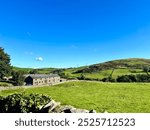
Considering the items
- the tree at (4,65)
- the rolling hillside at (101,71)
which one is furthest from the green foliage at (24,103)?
the rolling hillside at (101,71)

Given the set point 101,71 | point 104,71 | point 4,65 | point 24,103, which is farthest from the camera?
point 104,71

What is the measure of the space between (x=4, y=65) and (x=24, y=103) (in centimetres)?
5355

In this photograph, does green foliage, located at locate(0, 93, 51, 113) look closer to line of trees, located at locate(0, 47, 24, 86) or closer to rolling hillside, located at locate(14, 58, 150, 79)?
line of trees, located at locate(0, 47, 24, 86)

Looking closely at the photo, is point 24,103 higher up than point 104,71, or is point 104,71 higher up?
point 104,71

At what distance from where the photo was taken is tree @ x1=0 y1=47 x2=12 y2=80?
67694 mm

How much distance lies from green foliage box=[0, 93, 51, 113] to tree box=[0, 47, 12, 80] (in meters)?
50.3

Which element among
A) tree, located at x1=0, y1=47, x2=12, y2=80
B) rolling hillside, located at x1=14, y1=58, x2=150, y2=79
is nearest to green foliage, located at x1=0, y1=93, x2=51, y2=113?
tree, located at x1=0, y1=47, x2=12, y2=80

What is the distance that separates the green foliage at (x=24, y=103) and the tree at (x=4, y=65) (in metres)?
50.3

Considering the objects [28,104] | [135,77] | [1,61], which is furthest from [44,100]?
[1,61]

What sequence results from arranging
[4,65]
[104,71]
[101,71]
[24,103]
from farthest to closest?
[104,71] < [101,71] < [4,65] < [24,103]

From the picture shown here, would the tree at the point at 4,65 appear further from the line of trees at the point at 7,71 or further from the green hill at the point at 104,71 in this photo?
the green hill at the point at 104,71

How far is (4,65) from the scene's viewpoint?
6844 cm

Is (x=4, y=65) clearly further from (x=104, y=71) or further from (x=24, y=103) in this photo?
(x=104, y=71)

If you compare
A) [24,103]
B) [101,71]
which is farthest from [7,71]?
[101,71]
